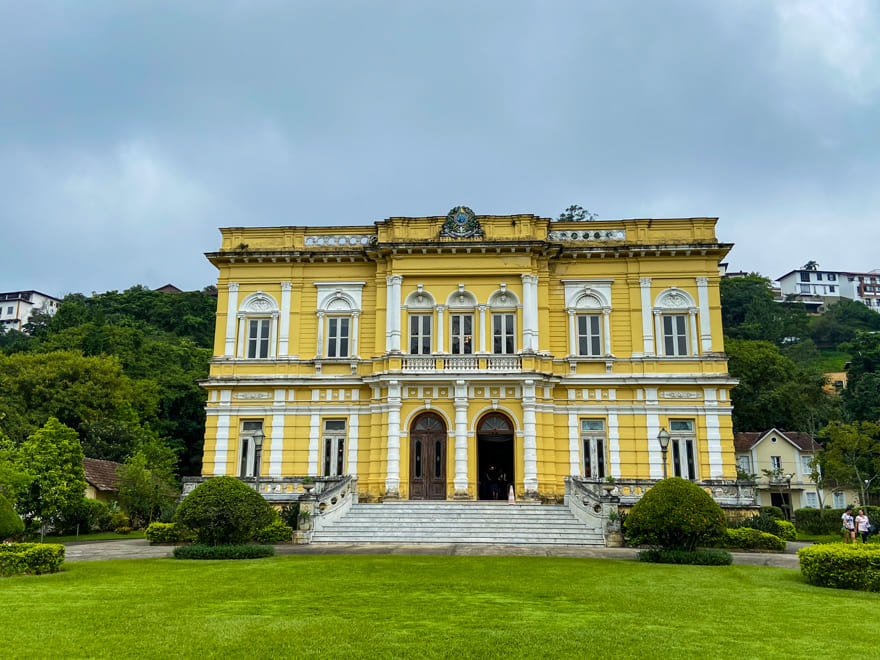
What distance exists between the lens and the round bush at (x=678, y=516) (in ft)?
55.8

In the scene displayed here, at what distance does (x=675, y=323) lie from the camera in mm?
29766

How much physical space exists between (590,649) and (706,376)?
22178mm

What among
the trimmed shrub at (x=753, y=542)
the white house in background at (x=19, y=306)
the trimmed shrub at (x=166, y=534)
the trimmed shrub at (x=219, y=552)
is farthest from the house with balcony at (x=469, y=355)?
the white house in background at (x=19, y=306)

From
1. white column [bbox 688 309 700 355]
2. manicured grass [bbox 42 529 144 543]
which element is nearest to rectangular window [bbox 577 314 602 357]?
white column [bbox 688 309 700 355]

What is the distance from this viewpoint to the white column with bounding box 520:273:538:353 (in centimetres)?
2866

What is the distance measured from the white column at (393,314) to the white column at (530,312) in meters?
5.02

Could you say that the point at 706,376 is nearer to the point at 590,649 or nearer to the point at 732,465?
the point at 732,465

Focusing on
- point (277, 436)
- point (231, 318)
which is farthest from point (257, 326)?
point (277, 436)

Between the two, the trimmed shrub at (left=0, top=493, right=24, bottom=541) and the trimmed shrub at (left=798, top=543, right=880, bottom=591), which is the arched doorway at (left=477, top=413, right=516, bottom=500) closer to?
the trimmed shrub at (left=798, top=543, right=880, bottom=591)

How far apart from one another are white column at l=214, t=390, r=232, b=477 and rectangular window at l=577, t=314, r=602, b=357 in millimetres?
14591

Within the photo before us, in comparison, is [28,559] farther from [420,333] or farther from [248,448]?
[420,333]

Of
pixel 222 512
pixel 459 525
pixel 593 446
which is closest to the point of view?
pixel 222 512

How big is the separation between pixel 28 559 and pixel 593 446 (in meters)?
20.3

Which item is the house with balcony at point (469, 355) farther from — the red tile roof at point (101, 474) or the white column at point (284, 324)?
the red tile roof at point (101, 474)
